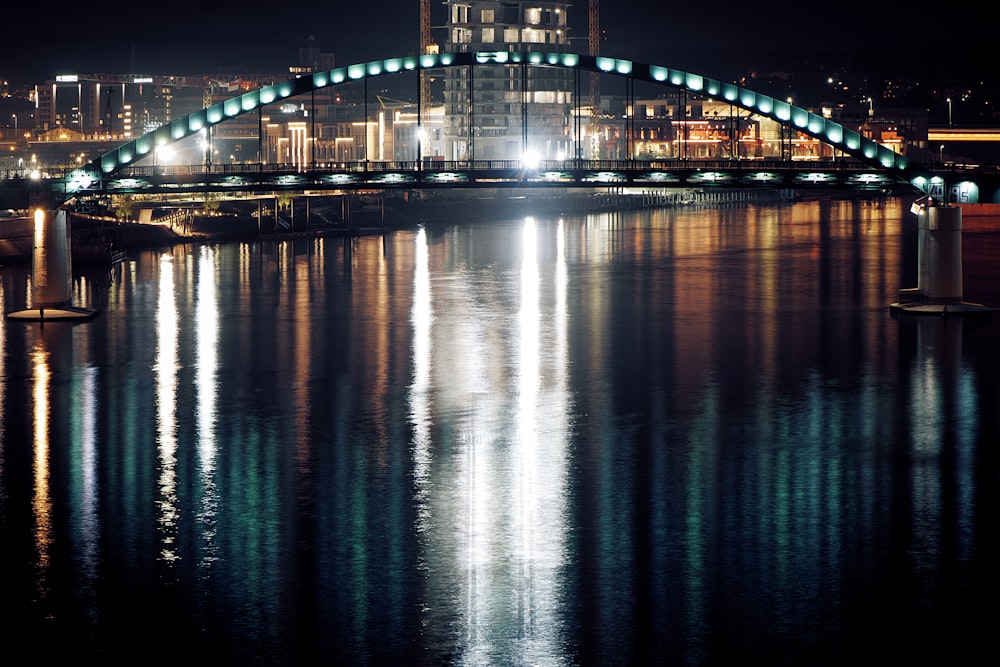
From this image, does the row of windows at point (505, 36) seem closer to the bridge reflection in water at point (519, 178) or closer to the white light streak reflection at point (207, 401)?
the bridge reflection in water at point (519, 178)

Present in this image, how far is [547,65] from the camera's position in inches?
2415

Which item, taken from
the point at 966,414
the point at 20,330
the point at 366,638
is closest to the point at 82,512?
the point at 366,638

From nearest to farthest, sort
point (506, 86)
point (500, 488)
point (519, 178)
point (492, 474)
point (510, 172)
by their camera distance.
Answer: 1. point (500, 488)
2. point (492, 474)
3. point (519, 178)
4. point (510, 172)
5. point (506, 86)

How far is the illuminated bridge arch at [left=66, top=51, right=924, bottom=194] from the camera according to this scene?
58.4 metres

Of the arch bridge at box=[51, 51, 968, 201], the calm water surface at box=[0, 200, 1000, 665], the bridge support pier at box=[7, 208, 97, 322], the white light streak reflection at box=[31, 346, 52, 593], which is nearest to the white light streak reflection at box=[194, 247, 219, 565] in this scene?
the calm water surface at box=[0, 200, 1000, 665]

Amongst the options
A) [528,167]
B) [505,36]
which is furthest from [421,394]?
[505,36]

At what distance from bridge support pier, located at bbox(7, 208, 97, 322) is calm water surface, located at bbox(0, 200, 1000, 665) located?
1.17 metres

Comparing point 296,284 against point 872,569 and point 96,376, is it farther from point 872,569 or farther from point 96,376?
point 872,569

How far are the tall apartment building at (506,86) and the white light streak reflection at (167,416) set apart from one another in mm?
113957

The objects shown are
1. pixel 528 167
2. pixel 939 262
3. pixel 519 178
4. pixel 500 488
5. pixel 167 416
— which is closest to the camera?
pixel 500 488

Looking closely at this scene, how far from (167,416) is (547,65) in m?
38.3

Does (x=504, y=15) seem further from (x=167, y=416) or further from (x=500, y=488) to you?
(x=500, y=488)

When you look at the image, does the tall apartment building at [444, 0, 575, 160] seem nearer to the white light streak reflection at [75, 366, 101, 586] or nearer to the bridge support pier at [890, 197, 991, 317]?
the bridge support pier at [890, 197, 991, 317]

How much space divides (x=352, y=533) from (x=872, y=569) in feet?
19.2
